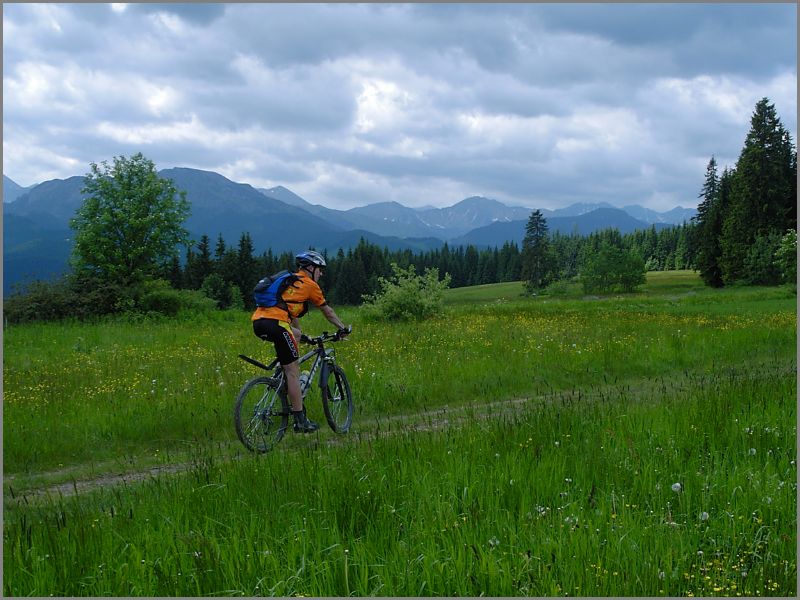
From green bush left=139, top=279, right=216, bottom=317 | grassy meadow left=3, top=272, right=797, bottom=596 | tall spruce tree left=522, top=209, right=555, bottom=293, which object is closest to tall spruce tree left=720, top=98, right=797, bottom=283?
tall spruce tree left=522, top=209, right=555, bottom=293

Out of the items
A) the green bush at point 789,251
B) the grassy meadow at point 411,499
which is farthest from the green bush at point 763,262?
the grassy meadow at point 411,499

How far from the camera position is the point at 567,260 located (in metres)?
177

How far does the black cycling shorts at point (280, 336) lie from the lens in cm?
791

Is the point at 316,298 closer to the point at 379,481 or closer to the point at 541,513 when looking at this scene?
the point at 379,481

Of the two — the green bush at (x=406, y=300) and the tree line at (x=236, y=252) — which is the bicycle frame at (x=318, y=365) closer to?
the tree line at (x=236, y=252)

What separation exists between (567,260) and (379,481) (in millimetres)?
180155

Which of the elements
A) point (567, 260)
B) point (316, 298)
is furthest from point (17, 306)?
point (567, 260)

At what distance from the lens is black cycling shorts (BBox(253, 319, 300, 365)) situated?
7.91m

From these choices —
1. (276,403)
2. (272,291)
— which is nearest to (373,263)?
(276,403)

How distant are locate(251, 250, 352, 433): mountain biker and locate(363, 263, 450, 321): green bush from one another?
1647cm

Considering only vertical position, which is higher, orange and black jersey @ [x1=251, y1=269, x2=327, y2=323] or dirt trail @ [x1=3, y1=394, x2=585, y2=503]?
orange and black jersey @ [x1=251, y1=269, x2=327, y2=323]

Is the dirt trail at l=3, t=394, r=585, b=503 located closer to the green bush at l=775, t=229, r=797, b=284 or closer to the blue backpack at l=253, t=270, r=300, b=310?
the blue backpack at l=253, t=270, r=300, b=310

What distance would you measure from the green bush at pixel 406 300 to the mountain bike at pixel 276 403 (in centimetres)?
1569

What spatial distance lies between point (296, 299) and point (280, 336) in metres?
0.58
